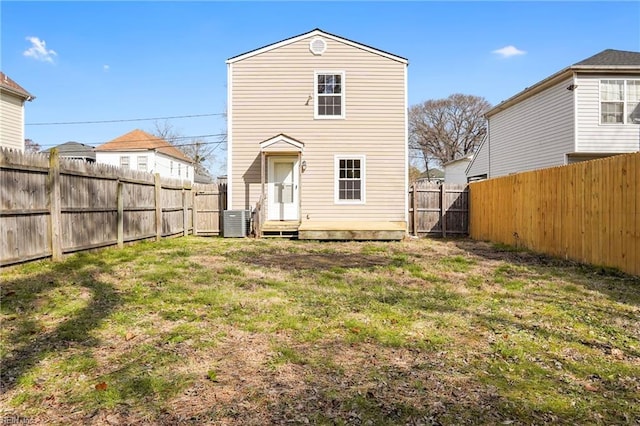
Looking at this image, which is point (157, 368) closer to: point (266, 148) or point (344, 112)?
point (266, 148)

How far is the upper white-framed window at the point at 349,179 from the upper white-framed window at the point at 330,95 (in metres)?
1.49

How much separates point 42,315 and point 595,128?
51.9 ft

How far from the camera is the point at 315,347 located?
11.3 ft

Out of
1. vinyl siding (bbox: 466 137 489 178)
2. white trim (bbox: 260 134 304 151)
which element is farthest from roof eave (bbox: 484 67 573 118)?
white trim (bbox: 260 134 304 151)

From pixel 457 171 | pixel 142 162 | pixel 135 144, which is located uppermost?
pixel 135 144

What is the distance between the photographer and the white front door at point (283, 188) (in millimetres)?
13141

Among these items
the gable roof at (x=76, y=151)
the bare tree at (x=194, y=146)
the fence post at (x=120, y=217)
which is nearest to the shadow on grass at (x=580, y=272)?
the fence post at (x=120, y=217)

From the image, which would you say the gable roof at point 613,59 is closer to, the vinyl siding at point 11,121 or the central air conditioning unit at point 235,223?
the central air conditioning unit at point 235,223

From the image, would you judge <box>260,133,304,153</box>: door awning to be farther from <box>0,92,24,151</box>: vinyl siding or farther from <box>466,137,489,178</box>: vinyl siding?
<box>466,137,489,178</box>: vinyl siding

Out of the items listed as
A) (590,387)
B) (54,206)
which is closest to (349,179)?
(54,206)

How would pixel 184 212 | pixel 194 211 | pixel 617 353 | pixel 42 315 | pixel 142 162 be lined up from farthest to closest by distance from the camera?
pixel 142 162
pixel 194 211
pixel 184 212
pixel 42 315
pixel 617 353

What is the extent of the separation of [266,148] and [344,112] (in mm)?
2914

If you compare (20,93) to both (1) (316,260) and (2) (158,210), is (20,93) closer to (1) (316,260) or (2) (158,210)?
(2) (158,210)

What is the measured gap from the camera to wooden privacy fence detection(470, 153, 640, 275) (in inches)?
251
